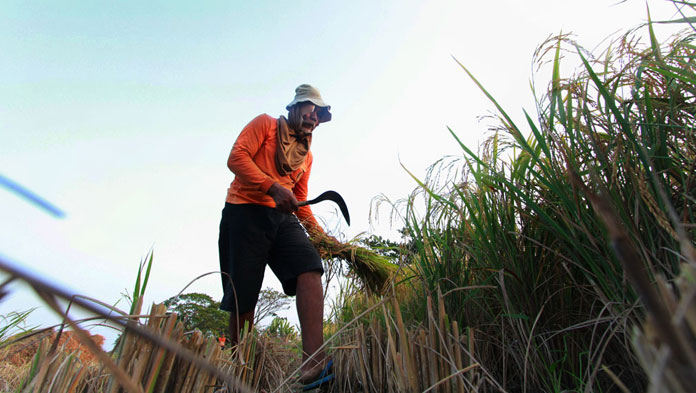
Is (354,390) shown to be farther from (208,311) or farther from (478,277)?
(208,311)

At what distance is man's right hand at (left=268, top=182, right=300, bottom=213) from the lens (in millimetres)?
2900

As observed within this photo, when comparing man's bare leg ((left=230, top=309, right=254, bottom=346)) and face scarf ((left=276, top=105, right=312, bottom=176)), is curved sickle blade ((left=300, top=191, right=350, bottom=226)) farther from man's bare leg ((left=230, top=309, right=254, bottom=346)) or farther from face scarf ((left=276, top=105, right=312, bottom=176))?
man's bare leg ((left=230, top=309, right=254, bottom=346))

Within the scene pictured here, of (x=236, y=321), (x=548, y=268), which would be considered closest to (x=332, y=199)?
(x=236, y=321)

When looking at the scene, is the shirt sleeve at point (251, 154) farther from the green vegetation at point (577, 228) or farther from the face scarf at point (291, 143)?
the green vegetation at point (577, 228)

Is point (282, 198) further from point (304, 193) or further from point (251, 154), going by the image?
point (304, 193)

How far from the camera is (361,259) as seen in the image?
388 centimetres

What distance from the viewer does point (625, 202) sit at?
4.36ft

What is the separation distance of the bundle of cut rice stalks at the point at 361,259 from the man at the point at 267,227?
0.67m

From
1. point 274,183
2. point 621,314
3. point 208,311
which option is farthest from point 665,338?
point 208,311

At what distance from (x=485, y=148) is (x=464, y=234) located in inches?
15.0

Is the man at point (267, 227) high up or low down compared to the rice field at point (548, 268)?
up

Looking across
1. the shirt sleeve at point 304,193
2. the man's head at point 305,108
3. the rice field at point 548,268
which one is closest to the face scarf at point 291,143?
the man's head at point 305,108

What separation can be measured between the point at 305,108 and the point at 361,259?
4.42ft

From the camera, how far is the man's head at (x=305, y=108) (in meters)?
3.30
